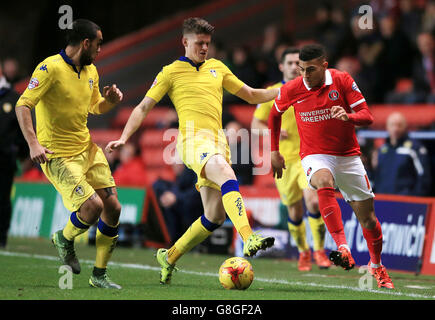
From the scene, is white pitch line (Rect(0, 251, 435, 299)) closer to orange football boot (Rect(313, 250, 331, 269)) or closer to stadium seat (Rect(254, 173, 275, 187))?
orange football boot (Rect(313, 250, 331, 269))

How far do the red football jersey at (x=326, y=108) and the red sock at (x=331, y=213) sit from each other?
457 mm

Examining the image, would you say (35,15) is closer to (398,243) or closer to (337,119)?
(398,243)

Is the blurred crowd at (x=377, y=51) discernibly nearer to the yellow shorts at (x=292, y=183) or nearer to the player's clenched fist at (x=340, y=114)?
the yellow shorts at (x=292, y=183)

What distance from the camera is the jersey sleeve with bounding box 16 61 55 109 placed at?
7.56 meters

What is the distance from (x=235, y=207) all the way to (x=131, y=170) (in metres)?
8.53

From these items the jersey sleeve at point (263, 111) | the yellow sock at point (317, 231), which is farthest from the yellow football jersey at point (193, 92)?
the yellow sock at point (317, 231)

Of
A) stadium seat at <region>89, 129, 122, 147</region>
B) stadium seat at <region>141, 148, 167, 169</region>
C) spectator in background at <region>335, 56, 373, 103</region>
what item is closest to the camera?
spectator in background at <region>335, 56, 373, 103</region>

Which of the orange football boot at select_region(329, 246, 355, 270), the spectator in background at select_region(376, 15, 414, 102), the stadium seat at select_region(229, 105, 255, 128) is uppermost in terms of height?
the spectator in background at select_region(376, 15, 414, 102)

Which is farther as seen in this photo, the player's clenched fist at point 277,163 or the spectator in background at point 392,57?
the spectator in background at point 392,57

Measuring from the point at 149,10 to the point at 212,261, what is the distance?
11.8m

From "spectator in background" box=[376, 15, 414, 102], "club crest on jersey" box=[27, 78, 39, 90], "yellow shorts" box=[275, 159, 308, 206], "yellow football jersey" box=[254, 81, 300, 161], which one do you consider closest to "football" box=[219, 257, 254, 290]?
"club crest on jersey" box=[27, 78, 39, 90]

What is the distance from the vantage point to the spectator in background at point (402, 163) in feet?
38.6

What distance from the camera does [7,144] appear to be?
485 inches


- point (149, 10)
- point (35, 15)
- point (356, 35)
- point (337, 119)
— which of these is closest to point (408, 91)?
point (356, 35)
